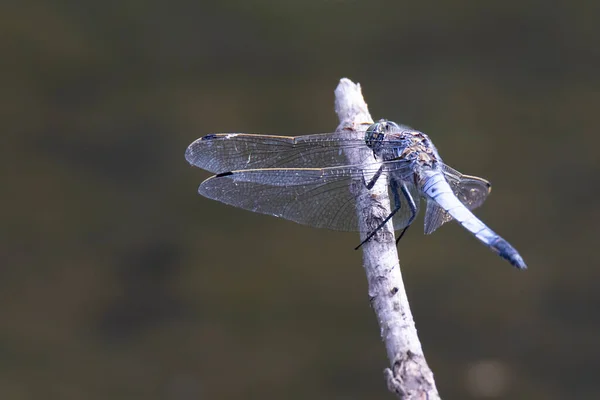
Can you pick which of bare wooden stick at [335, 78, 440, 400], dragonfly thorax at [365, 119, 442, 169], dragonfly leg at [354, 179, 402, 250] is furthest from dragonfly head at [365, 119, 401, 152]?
dragonfly leg at [354, 179, 402, 250]

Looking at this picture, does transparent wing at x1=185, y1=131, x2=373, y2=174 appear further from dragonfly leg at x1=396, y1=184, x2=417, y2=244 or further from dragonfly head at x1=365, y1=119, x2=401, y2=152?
dragonfly leg at x1=396, y1=184, x2=417, y2=244

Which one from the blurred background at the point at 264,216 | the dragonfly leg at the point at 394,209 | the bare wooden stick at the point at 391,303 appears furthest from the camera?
the blurred background at the point at 264,216

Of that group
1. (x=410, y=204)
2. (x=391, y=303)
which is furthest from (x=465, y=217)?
(x=391, y=303)

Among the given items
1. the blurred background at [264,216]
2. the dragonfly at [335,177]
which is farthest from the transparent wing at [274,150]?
the blurred background at [264,216]

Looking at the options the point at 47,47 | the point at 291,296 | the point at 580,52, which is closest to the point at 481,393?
the point at 291,296

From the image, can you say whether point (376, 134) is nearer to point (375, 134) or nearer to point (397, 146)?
point (375, 134)

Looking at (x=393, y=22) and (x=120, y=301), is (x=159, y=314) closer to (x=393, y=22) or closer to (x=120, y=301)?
(x=120, y=301)

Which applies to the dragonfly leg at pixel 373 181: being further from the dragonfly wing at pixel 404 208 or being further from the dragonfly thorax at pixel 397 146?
the dragonfly thorax at pixel 397 146
